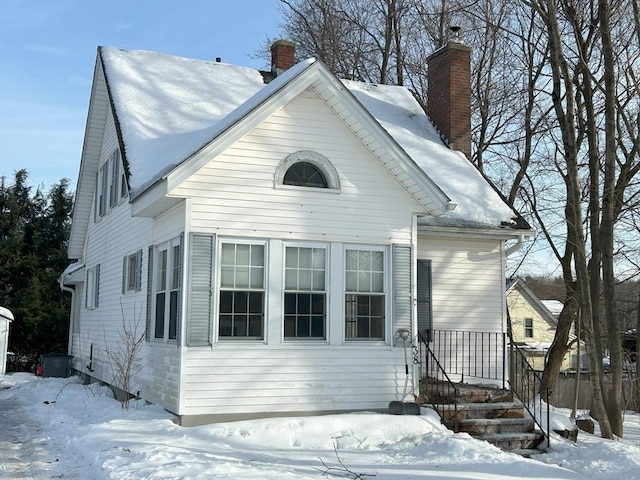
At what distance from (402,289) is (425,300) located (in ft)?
6.00

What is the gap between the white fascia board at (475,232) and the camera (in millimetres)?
13281

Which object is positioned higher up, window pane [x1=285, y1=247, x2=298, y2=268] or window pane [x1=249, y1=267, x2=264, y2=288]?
window pane [x1=285, y1=247, x2=298, y2=268]

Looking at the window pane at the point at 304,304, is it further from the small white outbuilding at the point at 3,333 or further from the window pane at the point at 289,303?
the small white outbuilding at the point at 3,333

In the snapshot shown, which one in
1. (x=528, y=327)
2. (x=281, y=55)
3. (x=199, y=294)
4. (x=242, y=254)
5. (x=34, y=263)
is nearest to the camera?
(x=199, y=294)

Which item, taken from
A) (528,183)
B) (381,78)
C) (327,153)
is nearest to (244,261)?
(327,153)

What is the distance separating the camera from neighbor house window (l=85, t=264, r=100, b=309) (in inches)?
674

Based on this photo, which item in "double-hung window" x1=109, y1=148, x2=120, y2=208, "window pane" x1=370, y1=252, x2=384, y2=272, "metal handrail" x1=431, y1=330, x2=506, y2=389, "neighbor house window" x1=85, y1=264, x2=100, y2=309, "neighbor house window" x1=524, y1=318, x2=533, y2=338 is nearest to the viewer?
"window pane" x1=370, y1=252, x2=384, y2=272

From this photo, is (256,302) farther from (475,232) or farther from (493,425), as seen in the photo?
(475,232)

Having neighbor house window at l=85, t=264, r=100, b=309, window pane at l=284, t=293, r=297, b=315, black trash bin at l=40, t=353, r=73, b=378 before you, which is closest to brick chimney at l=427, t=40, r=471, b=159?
window pane at l=284, t=293, r=297, b=315

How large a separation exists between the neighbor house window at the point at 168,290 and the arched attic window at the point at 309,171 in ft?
6.79

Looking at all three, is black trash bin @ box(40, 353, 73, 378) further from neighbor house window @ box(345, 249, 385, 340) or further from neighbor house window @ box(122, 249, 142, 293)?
neighbor house window @ box(345, 249, 385, 340)

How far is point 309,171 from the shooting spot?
1167cm

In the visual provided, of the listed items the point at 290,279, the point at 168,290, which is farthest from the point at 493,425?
the point at 168,290

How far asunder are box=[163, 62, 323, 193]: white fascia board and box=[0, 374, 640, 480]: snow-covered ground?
3.60 metres
